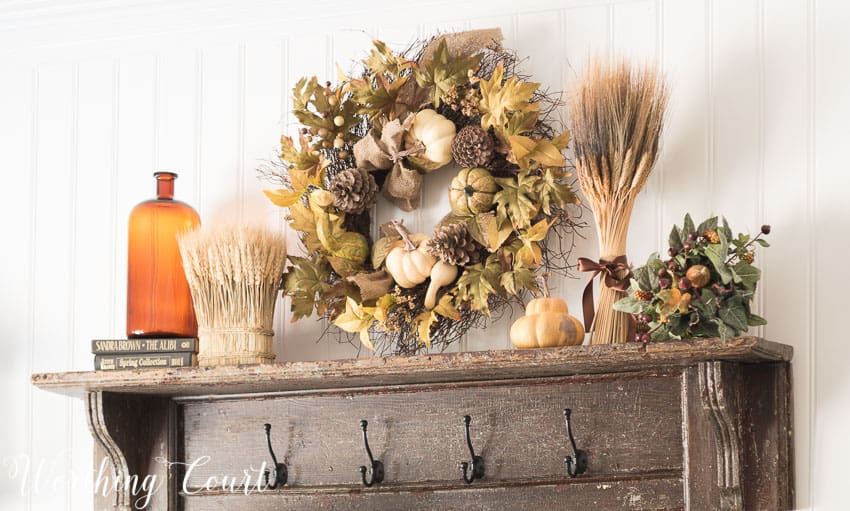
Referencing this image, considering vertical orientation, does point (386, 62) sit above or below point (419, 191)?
above

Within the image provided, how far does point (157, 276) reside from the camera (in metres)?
2.10

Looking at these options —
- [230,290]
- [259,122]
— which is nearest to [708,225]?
[230,290]

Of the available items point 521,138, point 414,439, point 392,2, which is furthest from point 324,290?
point 392,2

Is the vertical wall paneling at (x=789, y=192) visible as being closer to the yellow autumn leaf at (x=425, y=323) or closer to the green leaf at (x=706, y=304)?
the green leaf at (x=706, y=304)

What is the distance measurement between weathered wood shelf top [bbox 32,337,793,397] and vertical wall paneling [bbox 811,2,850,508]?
0.28 feet

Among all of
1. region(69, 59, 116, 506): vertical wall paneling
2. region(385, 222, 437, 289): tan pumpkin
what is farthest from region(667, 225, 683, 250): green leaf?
region(69, 59, 116, 506): vertical wall paneling

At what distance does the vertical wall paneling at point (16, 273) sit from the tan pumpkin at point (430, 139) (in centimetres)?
92

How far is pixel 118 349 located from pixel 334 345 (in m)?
0.41

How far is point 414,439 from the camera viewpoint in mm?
2029

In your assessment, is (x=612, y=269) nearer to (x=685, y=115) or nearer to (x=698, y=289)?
(x=698, y=289)

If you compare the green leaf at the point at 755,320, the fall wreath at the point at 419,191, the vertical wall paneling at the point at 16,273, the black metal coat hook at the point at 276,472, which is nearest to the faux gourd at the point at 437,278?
the fall wreath at the point at 419,191

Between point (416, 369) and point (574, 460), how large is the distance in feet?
1.09

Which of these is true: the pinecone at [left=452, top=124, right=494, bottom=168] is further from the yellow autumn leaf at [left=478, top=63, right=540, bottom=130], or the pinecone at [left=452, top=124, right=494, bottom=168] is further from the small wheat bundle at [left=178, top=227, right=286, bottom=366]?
the small wheat bundle at [left=178, top=227, right=286, bottom=366]

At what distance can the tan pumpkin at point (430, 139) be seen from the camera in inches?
79.7
